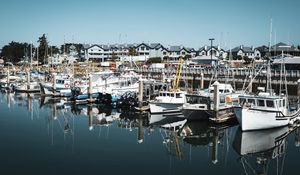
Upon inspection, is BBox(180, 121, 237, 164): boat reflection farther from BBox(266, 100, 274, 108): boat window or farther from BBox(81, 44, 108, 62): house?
BBox(81, 44, 108, 62): house

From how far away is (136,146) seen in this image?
26891 mm

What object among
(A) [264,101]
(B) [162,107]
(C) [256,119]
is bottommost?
(C) [256,119]

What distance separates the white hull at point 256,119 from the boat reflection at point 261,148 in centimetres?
54

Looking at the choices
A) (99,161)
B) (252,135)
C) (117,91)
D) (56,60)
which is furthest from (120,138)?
(56,60)

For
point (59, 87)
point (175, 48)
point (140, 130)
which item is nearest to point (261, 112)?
point (140, 130)

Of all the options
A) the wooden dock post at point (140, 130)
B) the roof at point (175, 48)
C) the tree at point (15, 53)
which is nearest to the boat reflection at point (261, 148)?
the wooden dock post at point (140, 130)

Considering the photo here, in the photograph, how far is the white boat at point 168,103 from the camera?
37.7 m

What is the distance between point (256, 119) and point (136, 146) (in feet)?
35.7

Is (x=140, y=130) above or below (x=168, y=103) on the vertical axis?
below

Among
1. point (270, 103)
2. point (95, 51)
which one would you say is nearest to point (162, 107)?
point (270, 103)

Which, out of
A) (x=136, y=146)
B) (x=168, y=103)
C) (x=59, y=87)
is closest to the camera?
(x=136, y=146)

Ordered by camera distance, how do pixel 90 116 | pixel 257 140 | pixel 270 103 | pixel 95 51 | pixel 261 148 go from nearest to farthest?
1. pixel 261 148
2. pixel 257 140
3. pixel 270 103
4. pixel 90 116
5. pixel 95 51

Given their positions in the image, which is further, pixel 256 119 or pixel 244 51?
pixel 244 51

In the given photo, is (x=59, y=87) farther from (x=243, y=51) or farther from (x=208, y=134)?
(x=243, y=51)
